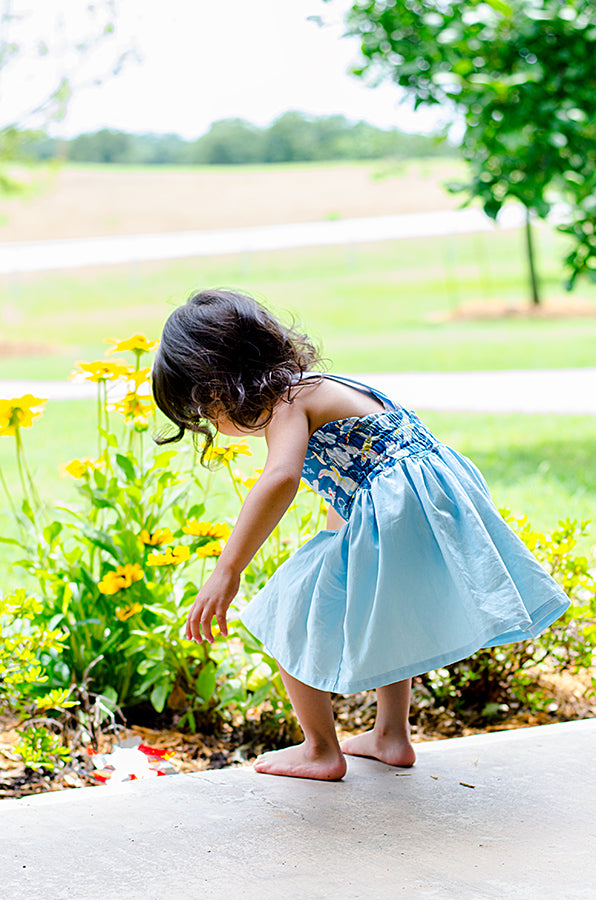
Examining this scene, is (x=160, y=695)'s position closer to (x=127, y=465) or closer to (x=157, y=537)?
(x=157, y=537)

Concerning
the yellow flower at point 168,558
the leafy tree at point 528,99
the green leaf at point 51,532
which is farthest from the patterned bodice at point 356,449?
the leafy tree at point 528,99

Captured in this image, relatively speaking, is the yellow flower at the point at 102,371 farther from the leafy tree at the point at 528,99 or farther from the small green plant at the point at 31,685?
the leafy tree at the point at 528,99

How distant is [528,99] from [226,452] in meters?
3.27

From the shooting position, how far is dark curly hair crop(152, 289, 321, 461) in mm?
2055

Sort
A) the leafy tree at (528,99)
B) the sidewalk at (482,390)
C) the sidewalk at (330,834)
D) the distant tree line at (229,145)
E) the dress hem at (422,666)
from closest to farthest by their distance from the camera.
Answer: the sidewalk at (330,834) < the dress hem at (422,666) < the leafy tree at (528,99) < the sidewalk at (482,390) < the distant tree line at (229,145)

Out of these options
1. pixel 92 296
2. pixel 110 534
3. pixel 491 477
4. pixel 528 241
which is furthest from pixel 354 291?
pixel 110 534

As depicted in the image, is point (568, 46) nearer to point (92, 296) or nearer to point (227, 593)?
point (227, 593)

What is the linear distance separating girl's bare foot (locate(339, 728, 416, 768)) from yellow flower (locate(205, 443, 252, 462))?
71 cm

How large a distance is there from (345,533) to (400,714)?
44 cm

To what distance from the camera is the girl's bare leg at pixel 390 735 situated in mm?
2096

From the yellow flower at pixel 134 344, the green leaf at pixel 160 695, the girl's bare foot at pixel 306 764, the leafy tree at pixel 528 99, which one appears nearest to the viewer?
the girl's bare foot at pixel 306 764

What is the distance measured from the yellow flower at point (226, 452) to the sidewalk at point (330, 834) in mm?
703

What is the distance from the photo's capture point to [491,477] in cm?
544

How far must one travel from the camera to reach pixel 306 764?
204 cm
